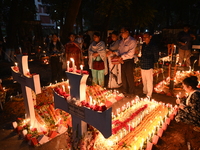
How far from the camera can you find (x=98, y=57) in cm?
566

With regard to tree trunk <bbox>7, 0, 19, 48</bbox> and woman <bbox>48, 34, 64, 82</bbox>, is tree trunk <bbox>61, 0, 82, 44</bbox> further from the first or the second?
tree trunk <bbox>7, 0, 19, 48</bbox>

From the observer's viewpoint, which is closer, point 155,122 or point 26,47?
point 155,122

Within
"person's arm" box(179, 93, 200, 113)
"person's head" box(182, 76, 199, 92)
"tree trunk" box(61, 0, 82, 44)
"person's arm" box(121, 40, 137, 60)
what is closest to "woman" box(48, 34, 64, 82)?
"tree trunk" box(61, 0, 82, 44)

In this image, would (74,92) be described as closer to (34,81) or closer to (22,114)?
(34,81)

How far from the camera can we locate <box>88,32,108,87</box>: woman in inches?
216

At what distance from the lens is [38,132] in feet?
12.0

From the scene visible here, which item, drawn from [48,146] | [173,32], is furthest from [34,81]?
[173,32]

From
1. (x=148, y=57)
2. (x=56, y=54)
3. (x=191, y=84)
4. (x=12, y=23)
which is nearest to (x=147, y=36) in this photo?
(x=148, y=57)

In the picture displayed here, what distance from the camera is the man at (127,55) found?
4979 millimetres

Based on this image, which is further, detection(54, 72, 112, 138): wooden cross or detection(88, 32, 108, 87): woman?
detection(88, 32, 108, 87): woman

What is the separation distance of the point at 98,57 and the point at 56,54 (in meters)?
1.80

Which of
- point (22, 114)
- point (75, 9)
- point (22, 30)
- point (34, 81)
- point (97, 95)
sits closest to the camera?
point (34, 81)

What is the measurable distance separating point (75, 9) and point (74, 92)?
7.54 m

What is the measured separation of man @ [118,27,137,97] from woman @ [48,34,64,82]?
2.54 meters
